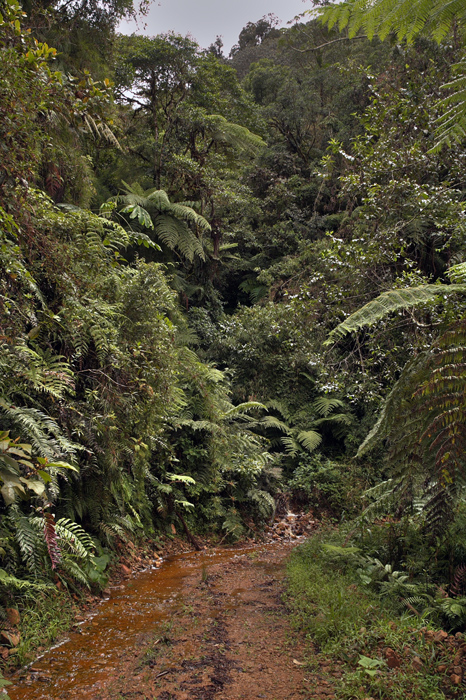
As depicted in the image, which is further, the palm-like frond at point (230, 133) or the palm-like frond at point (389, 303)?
the palm-like frond at point (230, 133)

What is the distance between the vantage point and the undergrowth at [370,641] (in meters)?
2.45

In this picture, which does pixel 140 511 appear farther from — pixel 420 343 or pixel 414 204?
pixel 414 204

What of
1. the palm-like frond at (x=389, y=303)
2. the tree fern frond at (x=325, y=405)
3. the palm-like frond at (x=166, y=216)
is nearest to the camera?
the palm-like frond at (x=389, y=303)

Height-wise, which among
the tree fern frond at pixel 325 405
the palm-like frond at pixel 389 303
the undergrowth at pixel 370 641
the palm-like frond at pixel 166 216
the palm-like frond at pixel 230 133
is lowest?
the tree fern frond at pixel 325 405

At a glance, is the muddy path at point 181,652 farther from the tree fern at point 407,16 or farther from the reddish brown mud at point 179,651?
the tree fern at point 407,16

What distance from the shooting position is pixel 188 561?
5.51 metres

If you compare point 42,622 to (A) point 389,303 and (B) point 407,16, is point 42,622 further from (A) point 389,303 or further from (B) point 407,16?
(B) point 407,16

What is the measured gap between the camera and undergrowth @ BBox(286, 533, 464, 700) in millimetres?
2453

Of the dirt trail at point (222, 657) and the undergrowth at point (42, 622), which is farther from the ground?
the undergrowth at point (42, 622)

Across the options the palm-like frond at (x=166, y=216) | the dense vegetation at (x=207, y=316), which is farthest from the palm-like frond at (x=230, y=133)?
the palm-like frond at (x=166, y=216)

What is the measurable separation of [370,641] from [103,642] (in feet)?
5.79

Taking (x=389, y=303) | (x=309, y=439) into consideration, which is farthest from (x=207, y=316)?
(x=389, y=303)

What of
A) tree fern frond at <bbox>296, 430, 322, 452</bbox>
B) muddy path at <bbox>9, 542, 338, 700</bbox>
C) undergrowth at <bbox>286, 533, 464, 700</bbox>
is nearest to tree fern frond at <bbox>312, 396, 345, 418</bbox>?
tree fern frond at <bbox>296, 430, 322, 452</bbox>

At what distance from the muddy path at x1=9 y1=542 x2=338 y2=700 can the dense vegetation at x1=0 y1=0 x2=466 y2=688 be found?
1.72ft
